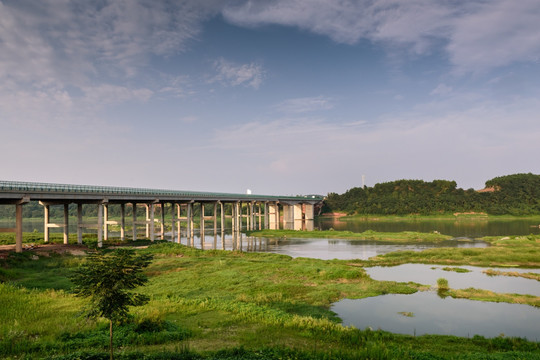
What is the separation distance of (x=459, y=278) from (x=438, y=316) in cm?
1446

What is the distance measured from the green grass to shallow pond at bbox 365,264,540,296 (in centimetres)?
428

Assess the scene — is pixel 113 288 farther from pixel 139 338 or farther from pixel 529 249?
pixel 529 249

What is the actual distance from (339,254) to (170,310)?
36.7 m

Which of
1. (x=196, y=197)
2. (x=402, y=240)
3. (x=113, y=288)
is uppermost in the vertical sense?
(x=196, y=197)

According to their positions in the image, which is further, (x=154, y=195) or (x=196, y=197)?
(x=196, y=197)

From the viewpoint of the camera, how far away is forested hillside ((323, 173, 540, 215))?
154 metres

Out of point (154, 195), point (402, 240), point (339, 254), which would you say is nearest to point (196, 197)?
point (154, 195)

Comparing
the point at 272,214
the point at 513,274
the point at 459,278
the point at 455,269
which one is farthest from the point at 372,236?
the point at 272,214

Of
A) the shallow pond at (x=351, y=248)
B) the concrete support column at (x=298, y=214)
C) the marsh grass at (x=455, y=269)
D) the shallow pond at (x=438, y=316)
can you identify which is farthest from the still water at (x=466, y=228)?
the shallow pond at (x=438, y=316)

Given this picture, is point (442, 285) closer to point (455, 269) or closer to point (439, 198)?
point (455, 269)

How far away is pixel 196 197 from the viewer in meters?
80.5

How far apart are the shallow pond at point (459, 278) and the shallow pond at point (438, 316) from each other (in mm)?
5643

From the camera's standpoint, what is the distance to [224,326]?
778 inches

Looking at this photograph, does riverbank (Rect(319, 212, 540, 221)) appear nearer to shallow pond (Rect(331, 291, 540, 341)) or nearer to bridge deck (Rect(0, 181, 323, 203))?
bridge deck (Rect(0, 181, 323, 203))
